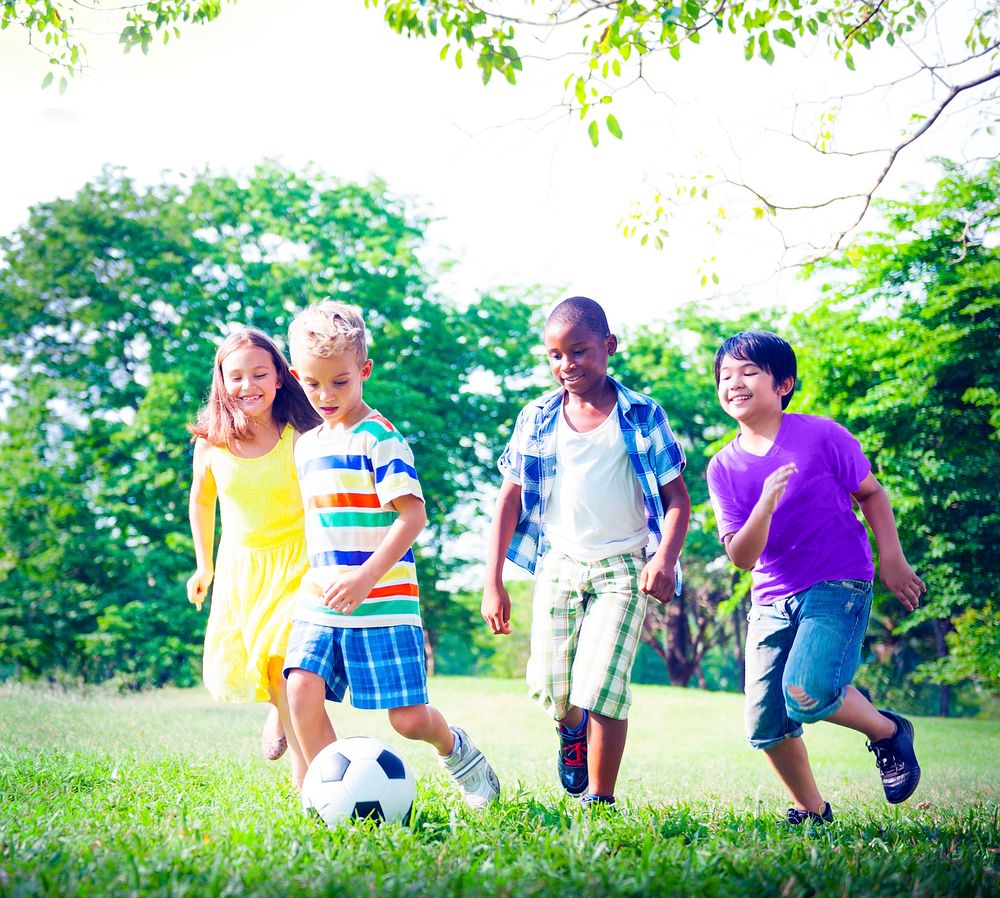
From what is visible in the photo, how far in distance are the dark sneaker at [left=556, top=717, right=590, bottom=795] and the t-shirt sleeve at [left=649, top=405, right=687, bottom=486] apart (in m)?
1.34

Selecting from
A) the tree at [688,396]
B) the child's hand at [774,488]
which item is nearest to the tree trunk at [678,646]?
the tree at [688,396]

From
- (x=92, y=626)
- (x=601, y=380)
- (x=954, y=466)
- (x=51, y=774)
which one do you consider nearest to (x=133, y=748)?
(x=51, y=774)

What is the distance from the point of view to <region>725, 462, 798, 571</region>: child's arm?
4.25m

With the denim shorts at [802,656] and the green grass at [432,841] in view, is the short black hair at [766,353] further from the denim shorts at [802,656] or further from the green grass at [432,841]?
the green grass at [432,841]

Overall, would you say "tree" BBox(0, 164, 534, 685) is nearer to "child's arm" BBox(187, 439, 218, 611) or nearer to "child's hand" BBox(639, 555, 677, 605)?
"child's arm" BBox(187, 439, 218, 611)

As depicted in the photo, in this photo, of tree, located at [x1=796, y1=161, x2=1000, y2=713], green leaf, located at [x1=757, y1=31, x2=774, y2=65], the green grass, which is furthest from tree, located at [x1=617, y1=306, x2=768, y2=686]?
the green grass

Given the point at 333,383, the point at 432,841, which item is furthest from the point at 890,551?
the point at 333,383

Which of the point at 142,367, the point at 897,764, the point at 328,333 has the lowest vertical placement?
the point at 897,764

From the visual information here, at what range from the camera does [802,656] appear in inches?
171

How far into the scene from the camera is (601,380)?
4836 millimetres

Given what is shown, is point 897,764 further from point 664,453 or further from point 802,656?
point 664,453

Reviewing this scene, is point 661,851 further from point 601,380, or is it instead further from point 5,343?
point 5,343

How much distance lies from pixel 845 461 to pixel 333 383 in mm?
2388

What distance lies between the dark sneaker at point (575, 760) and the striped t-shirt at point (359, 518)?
1.07 m
